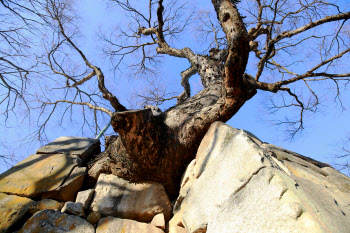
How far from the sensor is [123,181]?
9.84 ft

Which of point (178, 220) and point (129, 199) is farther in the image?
point (129, 199)

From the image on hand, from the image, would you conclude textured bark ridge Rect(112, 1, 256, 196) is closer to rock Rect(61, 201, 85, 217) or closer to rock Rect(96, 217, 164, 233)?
rock Rect(96, 217, 164, 233)

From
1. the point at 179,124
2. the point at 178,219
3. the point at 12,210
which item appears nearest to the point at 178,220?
the point at 178,219

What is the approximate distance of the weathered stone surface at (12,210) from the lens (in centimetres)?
231

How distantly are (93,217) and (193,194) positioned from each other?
126 centimetres

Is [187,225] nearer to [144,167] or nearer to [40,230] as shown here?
[144,167]

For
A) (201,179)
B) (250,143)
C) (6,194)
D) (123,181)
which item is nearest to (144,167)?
(123,181)

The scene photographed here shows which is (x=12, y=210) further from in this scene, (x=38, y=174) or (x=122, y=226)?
(x=122, y=226)

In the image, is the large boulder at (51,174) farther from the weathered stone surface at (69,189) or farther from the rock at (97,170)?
the rock at (97,170)

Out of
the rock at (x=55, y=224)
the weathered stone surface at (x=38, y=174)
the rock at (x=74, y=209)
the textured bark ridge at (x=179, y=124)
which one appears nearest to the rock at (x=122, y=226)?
the rock at (x=55, y=224)

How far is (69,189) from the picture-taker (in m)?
2.87

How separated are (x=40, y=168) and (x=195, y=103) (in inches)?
104

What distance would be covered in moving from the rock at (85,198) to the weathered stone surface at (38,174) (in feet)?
1.03

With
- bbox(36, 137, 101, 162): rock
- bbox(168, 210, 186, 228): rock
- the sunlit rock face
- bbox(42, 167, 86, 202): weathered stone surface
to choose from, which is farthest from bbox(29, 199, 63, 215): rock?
bbox(168, 210, 186, 228): rock
